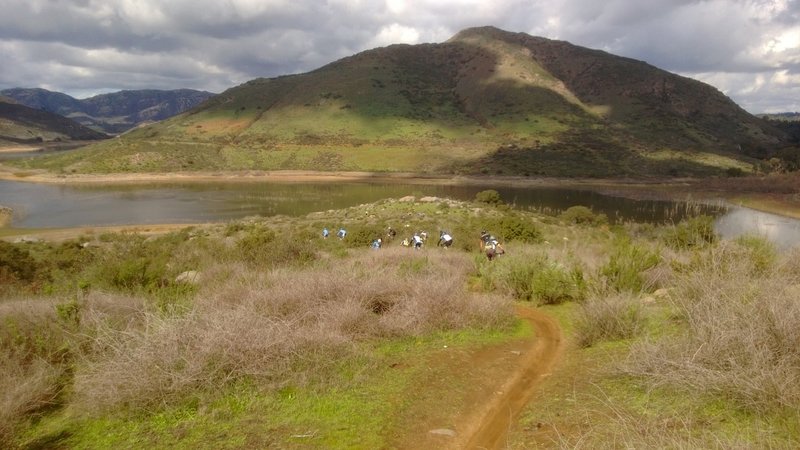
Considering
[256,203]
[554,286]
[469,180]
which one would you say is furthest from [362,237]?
[469,180]

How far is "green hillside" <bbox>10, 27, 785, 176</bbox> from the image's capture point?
99.2 metres

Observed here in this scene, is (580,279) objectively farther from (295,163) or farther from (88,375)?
(295,163)

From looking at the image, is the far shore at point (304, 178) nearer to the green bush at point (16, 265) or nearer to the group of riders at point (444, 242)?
the group of riders at point (444, 242)

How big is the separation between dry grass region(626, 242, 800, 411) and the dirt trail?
1430mm

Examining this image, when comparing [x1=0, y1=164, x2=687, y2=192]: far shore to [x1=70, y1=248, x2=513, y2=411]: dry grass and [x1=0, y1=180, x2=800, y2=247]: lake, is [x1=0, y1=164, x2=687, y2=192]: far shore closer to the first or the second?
[x1=0, y1=180, x2=800, y2=247]: lake

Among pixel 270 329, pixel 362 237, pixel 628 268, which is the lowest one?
pixel 362 237

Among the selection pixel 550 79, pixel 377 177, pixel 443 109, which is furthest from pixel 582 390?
pixel 550 79

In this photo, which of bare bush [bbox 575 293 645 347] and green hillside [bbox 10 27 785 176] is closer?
bare bush [bbox 575 293 645 347]

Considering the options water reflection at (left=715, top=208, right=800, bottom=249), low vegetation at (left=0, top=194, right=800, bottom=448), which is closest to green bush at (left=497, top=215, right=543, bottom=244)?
low vegetation at (left=0, top=194, right=800, bottom=448)

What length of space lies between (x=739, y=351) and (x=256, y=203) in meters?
60.1

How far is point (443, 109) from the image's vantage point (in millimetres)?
145000

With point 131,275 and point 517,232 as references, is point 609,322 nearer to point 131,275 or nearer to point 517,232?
point 131,275

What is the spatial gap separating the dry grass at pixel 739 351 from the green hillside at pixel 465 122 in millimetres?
84447

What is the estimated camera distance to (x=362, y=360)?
7855mm
